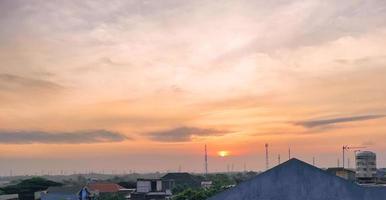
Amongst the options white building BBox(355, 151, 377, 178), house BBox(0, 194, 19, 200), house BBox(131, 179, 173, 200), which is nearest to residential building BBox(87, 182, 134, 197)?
house BBox(131, 179, 173, 200)

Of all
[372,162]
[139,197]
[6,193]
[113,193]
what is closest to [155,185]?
[113,193]

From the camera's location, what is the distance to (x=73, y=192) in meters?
86.2

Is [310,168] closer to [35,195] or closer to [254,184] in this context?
[254,184]

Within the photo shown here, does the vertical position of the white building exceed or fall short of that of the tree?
it exceeds it

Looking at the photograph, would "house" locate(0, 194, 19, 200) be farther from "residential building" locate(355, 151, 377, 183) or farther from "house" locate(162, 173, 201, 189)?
"residential building" locate(355, 151, 377, 183)

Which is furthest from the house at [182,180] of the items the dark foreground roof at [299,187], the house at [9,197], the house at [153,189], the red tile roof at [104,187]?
the dark foreground roof at [299,187]

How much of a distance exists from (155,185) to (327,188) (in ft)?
249

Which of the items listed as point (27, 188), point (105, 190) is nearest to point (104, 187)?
point (105, 190)

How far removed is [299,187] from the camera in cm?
2914

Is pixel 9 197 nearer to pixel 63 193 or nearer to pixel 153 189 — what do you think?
pixel 63 193

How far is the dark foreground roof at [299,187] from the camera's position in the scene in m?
28.1

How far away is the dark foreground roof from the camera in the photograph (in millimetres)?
28078

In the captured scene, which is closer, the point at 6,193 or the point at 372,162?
the point at 6,193

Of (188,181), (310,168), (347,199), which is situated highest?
(310,168)
